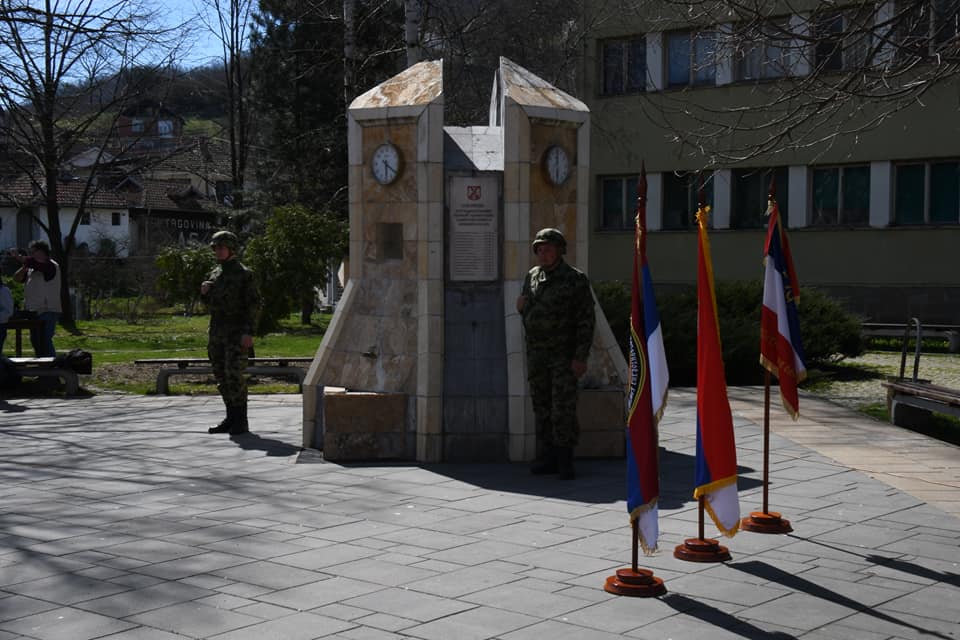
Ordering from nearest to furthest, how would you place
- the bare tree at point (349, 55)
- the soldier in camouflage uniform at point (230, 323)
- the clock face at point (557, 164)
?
the clock face at point (557, 164) → the soldier in camouflage uniform at point (230, 323) → the bare tree at point (349, 55)

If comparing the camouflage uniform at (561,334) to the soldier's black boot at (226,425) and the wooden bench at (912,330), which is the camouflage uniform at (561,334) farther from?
the wooden bench at (912,330)

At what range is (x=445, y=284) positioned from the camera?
11156 millimetres

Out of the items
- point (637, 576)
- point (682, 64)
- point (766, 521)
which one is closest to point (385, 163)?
point (766, 521)

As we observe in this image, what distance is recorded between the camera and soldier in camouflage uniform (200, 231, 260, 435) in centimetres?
1241

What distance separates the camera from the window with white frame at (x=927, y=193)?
28.1 metres

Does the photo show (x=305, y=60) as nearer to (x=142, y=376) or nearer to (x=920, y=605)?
(x=142, y=376)

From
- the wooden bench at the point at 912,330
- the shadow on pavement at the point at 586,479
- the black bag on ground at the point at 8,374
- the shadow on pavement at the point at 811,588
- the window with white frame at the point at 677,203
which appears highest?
the window with white frame at the point at 677,203

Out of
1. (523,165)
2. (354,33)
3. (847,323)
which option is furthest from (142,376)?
(847,323)

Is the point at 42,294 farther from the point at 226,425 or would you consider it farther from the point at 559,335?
the point at 559,335

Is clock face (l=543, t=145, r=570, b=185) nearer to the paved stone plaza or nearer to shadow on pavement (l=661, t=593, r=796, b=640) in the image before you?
the paved stone plaza

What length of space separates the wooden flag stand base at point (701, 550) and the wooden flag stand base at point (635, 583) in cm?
70

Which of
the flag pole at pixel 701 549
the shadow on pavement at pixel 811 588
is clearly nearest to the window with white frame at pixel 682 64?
the flag pole at pixel 701 549

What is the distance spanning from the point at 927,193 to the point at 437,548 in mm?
23968

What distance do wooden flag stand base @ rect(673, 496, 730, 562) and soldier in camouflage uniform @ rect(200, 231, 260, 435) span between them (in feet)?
20.9
